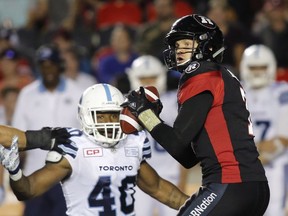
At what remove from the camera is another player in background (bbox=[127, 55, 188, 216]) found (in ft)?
25.5

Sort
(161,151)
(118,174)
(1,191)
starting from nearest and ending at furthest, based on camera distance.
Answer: (118,174), (1,191), (161,151)

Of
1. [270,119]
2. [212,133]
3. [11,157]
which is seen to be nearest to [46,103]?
[270,119]

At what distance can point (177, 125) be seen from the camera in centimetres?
470

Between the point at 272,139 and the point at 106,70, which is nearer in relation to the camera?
the point at 272,139

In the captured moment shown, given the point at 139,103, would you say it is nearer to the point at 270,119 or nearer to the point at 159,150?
the point at 159,150

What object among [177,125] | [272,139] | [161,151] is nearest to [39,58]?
[161,151]

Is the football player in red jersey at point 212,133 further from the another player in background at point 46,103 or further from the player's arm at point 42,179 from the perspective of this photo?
the another player in background at point 46,103

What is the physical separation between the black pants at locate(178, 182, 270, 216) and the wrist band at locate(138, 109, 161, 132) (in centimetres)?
38

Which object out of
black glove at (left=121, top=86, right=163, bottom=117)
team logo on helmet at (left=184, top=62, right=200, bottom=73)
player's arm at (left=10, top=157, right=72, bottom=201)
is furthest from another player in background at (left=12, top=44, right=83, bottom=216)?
team logo on helmet at (left=184, top=62, right=200, bottom=73)

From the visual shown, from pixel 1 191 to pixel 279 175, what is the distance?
271 cm

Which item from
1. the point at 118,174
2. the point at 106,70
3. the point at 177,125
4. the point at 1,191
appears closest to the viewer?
the point at 177,125

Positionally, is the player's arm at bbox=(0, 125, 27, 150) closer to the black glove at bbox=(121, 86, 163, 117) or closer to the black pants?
the black glove at bbox=(121, 86, 163, 117)

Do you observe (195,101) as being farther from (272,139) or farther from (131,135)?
(272,139)

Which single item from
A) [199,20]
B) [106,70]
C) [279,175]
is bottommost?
[279,175]
